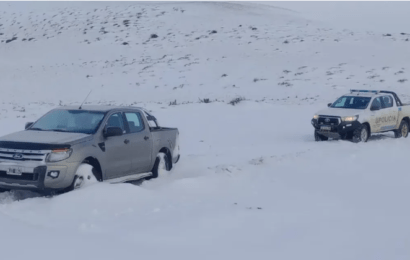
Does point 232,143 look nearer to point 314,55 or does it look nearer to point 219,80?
point 219,80

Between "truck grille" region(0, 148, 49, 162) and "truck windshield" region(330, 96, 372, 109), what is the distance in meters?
12.6

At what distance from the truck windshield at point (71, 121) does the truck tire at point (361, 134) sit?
32.5 ft

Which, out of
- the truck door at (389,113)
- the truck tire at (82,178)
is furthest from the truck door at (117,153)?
the truck door at (389,113)

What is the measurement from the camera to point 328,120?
64.6ft

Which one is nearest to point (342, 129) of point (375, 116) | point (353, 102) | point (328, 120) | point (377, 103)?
point (328, 120)

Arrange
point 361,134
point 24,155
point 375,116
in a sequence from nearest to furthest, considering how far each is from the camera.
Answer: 1. point 24,155
2. point 361,134
3. point 375,116

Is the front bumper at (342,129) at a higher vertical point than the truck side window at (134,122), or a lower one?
lower

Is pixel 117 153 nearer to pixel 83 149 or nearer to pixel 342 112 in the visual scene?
pixel 83 149

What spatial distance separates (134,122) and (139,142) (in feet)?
1.58

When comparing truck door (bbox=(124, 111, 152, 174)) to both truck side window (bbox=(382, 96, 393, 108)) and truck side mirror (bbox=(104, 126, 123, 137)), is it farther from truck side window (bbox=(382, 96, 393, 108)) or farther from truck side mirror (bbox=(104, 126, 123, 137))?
truck side window (bbox=(382, 96, 393, 108))

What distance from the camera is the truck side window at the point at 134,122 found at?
1239cm

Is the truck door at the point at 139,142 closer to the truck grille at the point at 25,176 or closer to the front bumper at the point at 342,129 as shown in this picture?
the truck grille at the point at 25,176

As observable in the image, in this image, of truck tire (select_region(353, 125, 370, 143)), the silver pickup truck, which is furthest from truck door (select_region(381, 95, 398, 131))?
the silver pickup truck

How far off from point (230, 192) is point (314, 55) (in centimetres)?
4197
